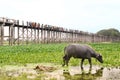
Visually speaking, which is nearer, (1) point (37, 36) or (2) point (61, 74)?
(2) point (61, 74)

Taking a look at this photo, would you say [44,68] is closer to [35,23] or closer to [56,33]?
[35,23]

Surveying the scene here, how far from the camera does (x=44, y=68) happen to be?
14.8 metres

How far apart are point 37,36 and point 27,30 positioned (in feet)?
29.1

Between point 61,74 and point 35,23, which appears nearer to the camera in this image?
point 61,74

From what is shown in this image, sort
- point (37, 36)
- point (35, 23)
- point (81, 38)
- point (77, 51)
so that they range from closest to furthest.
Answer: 1. point (77, 51)
2. point (35, 23)
3. point (37, 36)
4. point (81, 38)

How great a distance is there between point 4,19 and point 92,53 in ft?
98.2

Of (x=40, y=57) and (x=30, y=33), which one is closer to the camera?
(x=40, y=57)

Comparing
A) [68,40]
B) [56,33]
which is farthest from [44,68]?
[68,40]

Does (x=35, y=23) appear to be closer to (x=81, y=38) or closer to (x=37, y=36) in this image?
(x=37, y=36)

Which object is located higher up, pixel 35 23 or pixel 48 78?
pixel 35 23

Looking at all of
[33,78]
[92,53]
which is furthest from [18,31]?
[33,78]

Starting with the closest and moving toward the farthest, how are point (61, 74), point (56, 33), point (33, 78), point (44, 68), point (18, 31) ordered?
point (33, 78) < point (61, 74) < point (44, 68) < point (18, 31) < point (56, 33)

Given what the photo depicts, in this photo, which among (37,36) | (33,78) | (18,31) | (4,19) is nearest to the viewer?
(33,78)

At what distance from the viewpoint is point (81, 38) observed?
11594cm
